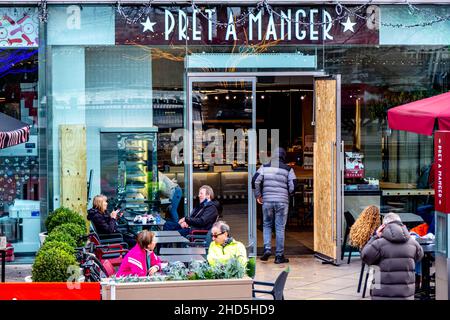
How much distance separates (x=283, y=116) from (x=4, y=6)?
8.59m

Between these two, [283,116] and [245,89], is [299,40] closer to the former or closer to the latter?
[245,89]

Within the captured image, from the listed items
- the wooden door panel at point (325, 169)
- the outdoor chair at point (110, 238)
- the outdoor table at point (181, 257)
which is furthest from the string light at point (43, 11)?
the outdoor table at point (181, 257)

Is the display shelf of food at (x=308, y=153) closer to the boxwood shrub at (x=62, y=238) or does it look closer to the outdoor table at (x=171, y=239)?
the outdoor table at (x=171, y=239)

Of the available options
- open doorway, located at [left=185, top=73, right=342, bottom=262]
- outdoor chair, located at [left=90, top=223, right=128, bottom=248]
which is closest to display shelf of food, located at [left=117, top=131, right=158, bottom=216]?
open doorway, located at [left=185, top=73, right=342, bottom=262]

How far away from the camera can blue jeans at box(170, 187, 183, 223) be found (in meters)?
15.2

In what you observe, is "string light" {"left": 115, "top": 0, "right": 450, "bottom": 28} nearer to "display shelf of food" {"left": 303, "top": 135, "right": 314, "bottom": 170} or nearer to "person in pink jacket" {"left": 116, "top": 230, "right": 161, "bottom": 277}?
"display shelf of food" {"left": 303, "top": 135, "right": 314, "bottom": 170}

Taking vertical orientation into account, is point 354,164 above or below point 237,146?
below

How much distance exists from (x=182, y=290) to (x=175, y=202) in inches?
274

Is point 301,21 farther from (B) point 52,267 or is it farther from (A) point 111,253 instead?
(B) point 52,267

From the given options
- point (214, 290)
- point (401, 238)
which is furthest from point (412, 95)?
point (214, 290)

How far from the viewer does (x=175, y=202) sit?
1534 centimetres

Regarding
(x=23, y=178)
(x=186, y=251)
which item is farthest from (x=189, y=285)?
(x=23, y=178)

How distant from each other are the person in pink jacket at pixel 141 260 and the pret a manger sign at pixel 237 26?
6.06 m
